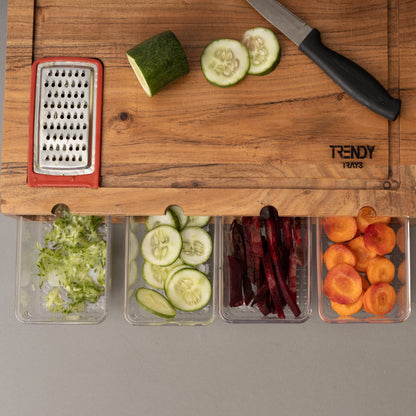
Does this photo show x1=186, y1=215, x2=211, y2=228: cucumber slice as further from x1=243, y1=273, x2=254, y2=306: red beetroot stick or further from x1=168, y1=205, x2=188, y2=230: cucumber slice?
x1=243, y1=273, x2=254, y2=306: red beetroot stick

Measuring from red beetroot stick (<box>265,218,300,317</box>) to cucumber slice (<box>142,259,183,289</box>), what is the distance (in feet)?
1.18

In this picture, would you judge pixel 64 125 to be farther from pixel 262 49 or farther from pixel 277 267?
pixel 277 267

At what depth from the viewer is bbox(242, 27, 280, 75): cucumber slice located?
1566 mm

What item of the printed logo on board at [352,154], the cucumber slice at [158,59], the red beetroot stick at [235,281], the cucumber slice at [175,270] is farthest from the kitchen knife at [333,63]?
the cucumber slice at [175,270]

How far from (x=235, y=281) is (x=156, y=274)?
308mm

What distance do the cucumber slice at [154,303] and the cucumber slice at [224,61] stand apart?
81cm

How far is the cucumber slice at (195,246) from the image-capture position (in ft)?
5.77

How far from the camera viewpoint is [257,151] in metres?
1.58

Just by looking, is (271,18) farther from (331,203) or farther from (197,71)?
(331,203)

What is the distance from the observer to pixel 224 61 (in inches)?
61.3

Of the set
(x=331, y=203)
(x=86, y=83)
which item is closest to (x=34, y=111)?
(x=86, y=83)

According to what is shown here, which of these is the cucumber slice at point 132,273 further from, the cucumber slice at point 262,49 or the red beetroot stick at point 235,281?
the cucumber slice at point 262,49

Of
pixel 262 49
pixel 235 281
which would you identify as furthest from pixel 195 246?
pixel 262 49

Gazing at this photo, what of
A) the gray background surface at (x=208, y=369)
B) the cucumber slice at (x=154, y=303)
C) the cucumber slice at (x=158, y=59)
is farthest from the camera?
the gray background surface at (x=208, y=369)
